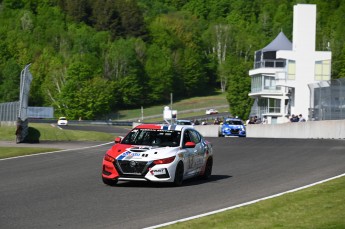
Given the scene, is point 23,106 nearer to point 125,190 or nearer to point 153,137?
point 153,137

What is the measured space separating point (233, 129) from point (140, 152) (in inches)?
1534

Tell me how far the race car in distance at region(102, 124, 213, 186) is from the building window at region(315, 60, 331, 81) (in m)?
73.8

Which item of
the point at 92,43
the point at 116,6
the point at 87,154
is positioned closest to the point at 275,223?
the point at 87,154

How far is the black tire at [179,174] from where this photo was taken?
746 inches

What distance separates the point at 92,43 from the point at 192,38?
31825mm

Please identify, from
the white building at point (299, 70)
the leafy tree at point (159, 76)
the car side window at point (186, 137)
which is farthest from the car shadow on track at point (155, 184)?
the leafy tree at point (159, 76)

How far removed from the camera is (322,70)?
93.6 metres

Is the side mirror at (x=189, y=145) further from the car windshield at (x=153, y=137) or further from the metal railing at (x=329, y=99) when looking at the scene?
the metal railing at (x=329, y=99)

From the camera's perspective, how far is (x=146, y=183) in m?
19.8

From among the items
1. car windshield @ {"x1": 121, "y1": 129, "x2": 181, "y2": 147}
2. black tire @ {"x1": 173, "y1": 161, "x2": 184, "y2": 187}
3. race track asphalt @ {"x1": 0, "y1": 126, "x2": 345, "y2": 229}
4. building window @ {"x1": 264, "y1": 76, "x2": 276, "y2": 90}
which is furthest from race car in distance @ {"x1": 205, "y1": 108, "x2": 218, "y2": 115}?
black tire @ {"x1": 173, "y1": 161, "x2": 184, "y2": 187}

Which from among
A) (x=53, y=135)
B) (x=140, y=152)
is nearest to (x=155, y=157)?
(x=140, y=152)

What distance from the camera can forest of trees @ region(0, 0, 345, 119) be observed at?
148 meters

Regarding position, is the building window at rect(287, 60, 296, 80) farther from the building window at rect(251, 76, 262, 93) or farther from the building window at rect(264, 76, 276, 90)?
the building window at rect(251, 76, 262, 93)

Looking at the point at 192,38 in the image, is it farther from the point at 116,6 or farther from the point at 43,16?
the point at 43,16
